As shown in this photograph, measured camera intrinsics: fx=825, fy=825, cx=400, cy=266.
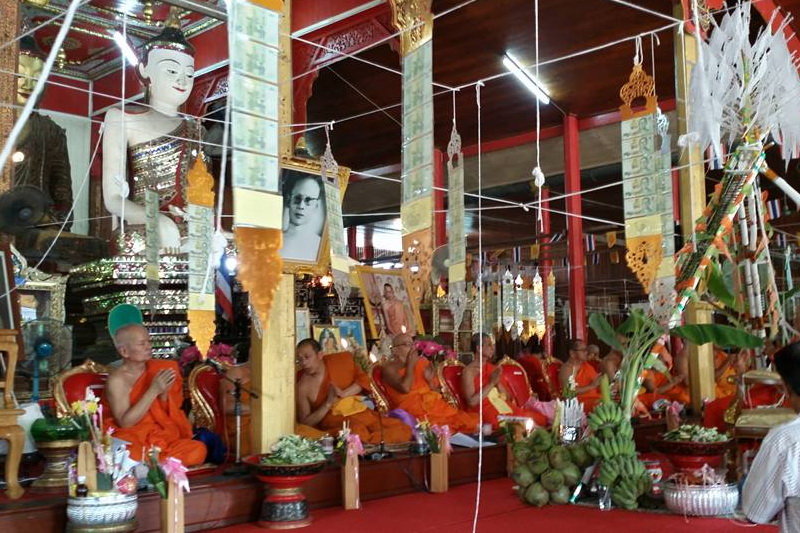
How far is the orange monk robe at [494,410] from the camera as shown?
7.32 meters

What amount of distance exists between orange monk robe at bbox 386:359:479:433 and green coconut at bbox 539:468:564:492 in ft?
5.78

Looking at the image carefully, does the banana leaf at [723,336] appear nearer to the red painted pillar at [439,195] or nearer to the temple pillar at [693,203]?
the temple pillar at [693,203]

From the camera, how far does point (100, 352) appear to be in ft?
23.5

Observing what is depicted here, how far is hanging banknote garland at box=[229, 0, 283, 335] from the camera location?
141 inches

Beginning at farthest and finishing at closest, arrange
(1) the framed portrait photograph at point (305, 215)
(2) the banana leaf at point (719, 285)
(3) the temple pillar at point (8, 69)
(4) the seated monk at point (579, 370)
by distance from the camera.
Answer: (4) the seated monk at point (579, 370) → (1) the framed portrait photograph at point (305, 215) → (3) the temple pillar at point (8, 69) → (2) the banana leaf at point (719, 285)

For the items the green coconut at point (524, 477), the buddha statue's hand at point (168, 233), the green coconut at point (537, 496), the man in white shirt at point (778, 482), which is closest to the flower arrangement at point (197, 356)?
the buddha statue's hand at point (168, 233)

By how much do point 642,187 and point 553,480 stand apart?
2.27 m

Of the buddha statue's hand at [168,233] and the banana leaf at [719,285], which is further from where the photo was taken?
the buddha statue's hand at [168,233]

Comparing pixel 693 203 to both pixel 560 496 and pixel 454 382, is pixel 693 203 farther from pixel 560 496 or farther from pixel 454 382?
pixel 560 496

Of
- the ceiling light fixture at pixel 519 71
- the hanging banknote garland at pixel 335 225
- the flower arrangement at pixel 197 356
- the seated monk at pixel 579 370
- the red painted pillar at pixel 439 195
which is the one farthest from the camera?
the red painted pillar at pixel 439 195

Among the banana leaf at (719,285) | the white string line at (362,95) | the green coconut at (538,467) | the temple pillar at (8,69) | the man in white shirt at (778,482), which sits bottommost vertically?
the green coconut at (538,467)

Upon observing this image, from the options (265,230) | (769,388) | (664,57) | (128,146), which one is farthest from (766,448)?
(664,57)

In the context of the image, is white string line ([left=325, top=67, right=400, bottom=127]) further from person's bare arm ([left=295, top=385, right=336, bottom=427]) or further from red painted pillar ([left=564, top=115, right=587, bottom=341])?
person's bare arm ([left=295, top=385, right=336, bottom=427])

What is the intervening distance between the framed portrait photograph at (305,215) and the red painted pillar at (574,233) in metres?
4.91
